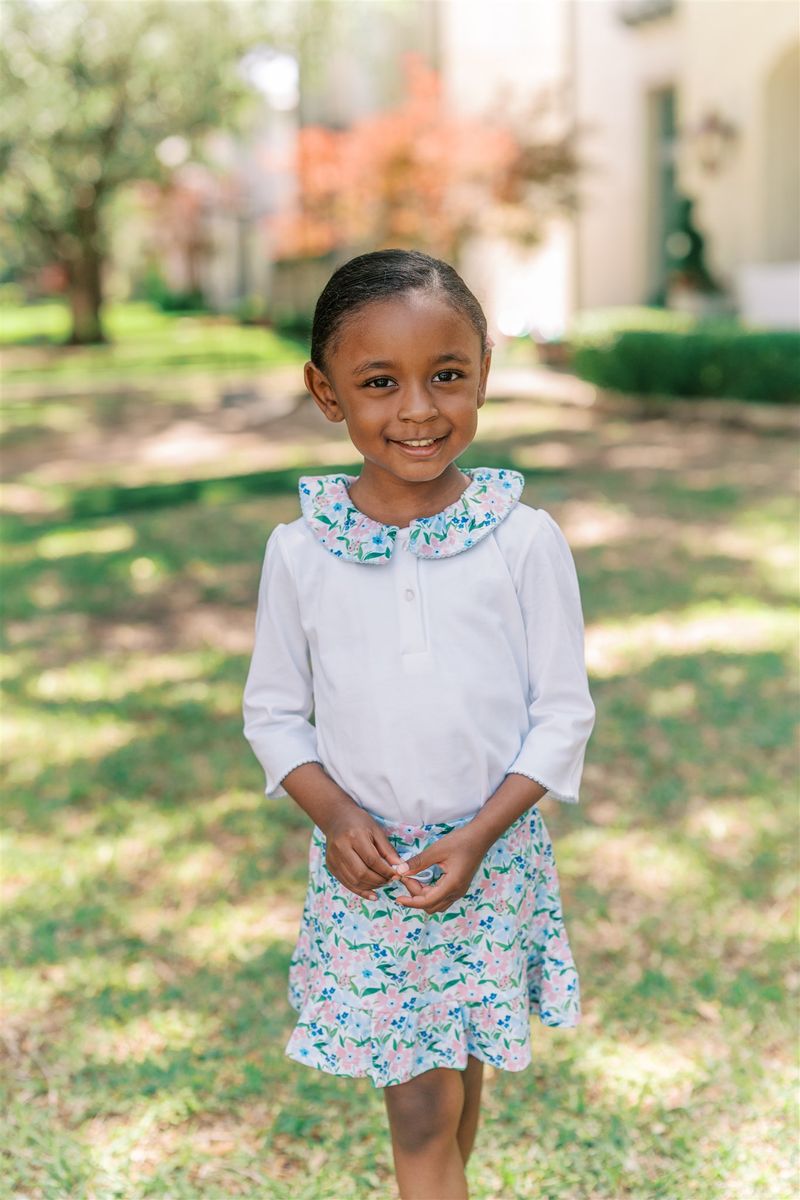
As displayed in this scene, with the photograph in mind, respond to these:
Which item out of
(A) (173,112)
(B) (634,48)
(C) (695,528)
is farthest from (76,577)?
(A) (173,112)

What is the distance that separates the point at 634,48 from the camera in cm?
1558

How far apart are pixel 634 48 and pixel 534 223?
297cm

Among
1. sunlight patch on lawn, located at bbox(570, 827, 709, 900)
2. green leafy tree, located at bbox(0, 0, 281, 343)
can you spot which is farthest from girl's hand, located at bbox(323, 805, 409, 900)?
green leafy tree, located at bbox(0, 0, 281, 343)

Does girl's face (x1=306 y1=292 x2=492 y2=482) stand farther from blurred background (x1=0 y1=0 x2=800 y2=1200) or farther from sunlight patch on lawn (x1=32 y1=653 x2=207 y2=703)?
sunlight patch on lawn (x1=32 y1=653 x2=207 y2=703)

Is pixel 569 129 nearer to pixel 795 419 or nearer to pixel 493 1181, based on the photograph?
pixel 795 419

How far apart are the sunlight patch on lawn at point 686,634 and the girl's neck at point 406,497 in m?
3.12

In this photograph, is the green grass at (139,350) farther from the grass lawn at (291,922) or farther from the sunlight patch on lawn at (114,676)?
the grass lawn at (291,922)

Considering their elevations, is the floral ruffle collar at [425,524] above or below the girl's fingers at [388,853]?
above

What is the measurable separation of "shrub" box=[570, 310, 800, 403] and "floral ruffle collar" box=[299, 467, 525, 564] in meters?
8.94

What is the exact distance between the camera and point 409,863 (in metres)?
1.72

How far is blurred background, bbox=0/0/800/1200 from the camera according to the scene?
98.1 inches

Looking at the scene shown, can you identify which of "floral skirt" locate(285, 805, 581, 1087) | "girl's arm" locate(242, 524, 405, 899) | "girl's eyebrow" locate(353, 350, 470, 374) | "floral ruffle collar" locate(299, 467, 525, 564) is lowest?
"floral skirt" locate(285, 805, 581, 1087)

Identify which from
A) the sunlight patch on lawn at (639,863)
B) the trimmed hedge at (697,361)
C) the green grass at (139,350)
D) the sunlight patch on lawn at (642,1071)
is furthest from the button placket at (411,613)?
the green grass at (139,350)

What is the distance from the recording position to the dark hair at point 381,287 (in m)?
1.68
